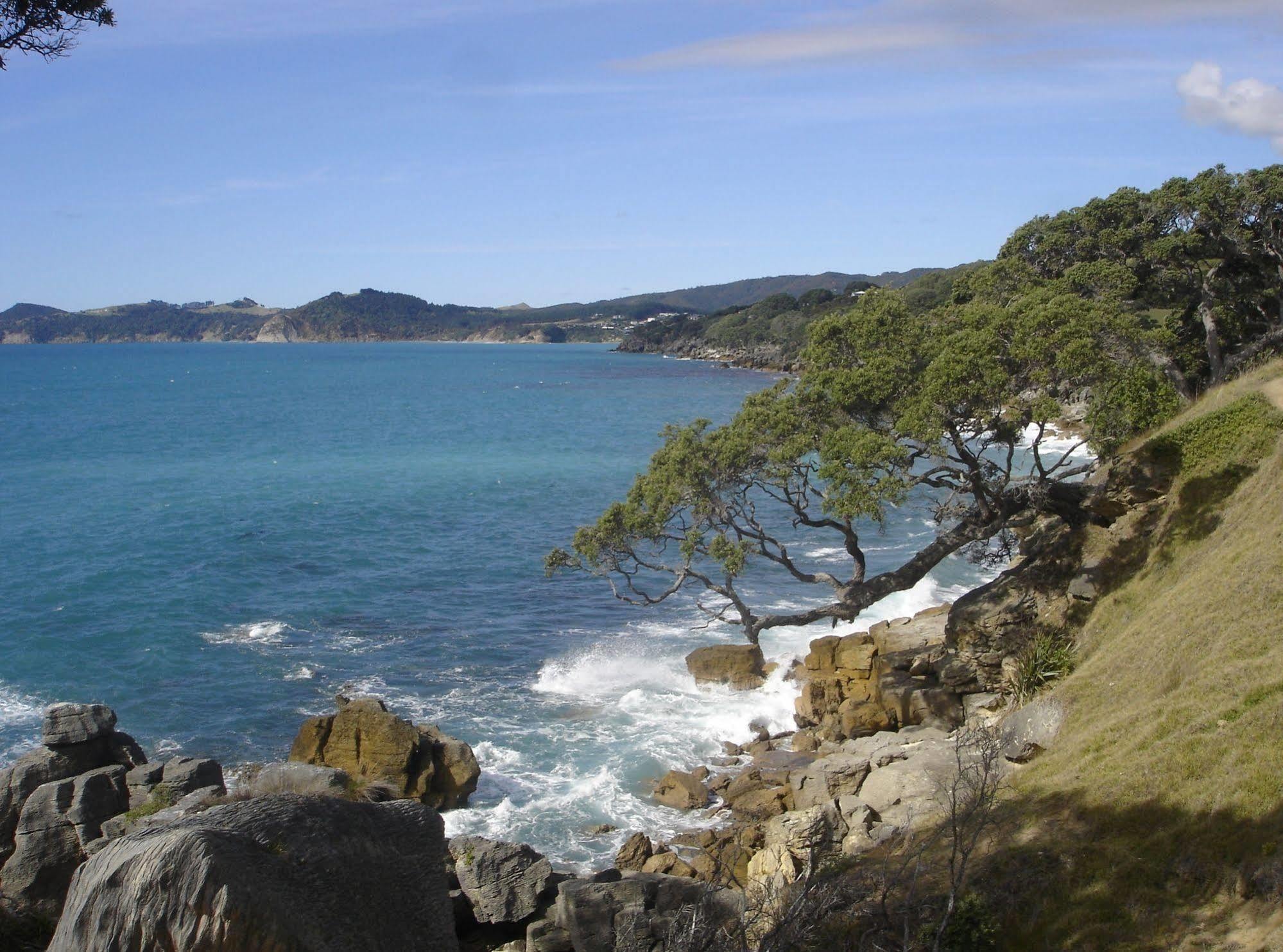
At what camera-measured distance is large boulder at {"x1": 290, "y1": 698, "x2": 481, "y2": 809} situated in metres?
21.4

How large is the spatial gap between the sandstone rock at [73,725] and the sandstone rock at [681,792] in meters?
11.2

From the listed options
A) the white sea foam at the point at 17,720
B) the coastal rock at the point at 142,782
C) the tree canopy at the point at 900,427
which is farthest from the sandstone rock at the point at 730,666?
the white sea foam at the point at 17,720

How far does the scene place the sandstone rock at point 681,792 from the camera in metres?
21.4

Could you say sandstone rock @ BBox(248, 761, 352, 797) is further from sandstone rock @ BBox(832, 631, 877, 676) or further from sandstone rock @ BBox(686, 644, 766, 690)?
sandstone rock @ BBox(686, 644, 766, 690)

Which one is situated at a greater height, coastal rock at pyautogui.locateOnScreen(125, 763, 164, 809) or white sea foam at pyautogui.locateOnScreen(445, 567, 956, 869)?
coastal rock at pyautogui.locateOnScreen(125, 763, 164, 809)

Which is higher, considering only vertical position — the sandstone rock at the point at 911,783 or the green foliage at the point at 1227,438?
the green foliage at the point at 1227,438

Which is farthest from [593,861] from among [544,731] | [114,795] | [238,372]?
[238,372]

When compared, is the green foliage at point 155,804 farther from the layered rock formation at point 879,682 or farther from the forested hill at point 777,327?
the forested hill at point 777,327

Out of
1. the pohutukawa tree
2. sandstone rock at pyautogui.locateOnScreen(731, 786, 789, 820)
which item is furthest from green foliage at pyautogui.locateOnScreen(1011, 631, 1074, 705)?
sandstone rock at pyautogui.locateOnScreen(731, 786, 789, 820)

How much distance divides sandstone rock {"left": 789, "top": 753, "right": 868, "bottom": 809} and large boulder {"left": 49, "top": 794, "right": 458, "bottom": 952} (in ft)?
35.2

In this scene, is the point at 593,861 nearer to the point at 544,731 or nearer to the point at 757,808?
the point at 757,808

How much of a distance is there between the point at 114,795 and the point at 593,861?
29.0 feet

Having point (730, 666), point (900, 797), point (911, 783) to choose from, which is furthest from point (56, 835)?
point (730, 666)

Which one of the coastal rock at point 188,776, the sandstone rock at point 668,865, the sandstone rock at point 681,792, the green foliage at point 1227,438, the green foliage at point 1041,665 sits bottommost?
the sandstone rock at point 681,792
